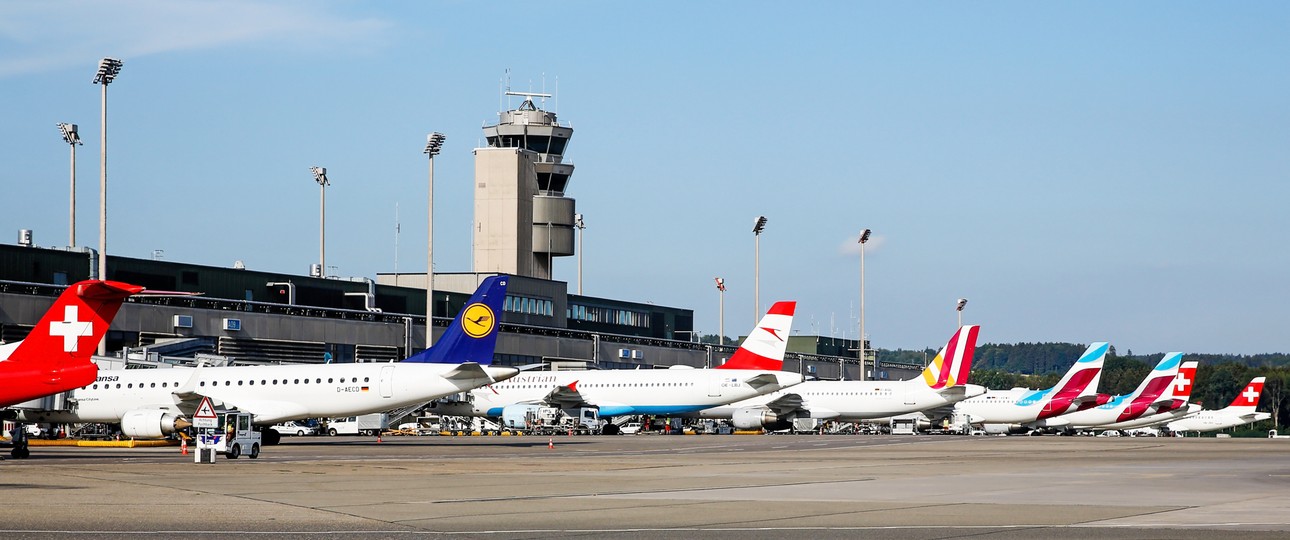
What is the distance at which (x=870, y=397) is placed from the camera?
88.8 m

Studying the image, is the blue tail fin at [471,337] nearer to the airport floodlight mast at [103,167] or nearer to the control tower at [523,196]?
the airport floodlight mast at [103,167]

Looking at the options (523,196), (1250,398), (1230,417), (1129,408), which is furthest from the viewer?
(523,196)

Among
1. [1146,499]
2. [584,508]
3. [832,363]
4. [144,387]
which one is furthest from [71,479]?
[832,363]

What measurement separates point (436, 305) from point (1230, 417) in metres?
70.8

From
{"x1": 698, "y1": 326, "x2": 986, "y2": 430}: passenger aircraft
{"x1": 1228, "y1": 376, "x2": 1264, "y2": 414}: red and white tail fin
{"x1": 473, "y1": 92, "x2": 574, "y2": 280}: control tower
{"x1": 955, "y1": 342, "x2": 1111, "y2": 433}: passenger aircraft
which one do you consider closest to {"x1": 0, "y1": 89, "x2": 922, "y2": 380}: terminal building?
{"x1": 473, "y1": 92, "x2": 574, "y2": 280}: control tower

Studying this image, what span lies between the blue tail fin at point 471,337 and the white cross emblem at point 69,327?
56.0 feet

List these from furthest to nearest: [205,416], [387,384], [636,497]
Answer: [387,384], [205,416], [636,497]

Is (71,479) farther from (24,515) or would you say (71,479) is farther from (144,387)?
(144,387)

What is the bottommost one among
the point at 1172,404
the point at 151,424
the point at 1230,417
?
the point at 1230,417

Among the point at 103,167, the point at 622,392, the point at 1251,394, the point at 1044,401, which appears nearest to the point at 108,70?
the point at 103,167

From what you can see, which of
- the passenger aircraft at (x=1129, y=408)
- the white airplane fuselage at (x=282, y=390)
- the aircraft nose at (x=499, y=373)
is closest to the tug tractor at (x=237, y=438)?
the white airplane fuselage at (x=282, y=390)

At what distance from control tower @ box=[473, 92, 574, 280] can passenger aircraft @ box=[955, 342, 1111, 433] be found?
4389cm

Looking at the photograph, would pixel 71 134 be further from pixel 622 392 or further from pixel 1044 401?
pixel 1044 401

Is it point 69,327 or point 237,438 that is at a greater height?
point 69,327
